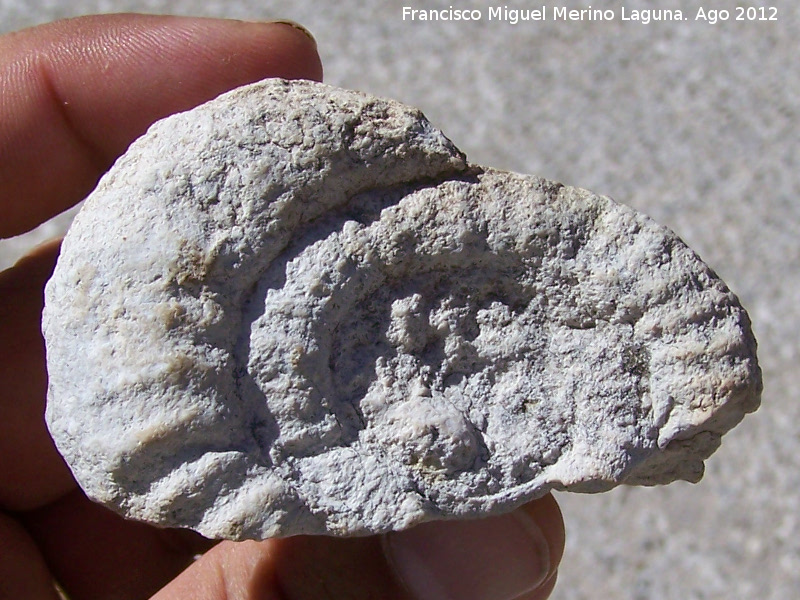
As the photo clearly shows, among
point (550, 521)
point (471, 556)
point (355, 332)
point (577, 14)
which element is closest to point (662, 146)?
point (577, 14)

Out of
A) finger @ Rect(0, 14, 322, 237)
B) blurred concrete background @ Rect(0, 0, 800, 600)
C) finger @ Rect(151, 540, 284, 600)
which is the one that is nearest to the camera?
finger @ Rect(151, 540, 284, 600)

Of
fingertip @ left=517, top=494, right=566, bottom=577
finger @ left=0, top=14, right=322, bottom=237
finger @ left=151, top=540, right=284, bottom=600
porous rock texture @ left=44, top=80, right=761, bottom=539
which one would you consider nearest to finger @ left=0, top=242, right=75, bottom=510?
finger @ left=0, top=14, right=322, bottom=237

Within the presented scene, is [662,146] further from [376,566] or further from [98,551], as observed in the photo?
[98,551]

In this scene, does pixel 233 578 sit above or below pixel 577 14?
below

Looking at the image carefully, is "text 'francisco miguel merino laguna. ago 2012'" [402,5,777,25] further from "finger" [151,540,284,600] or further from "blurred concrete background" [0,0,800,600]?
"finger" [151,540,284,600]

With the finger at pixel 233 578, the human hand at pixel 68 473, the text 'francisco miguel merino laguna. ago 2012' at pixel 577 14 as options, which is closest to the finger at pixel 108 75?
the human hand at pixel 68 473

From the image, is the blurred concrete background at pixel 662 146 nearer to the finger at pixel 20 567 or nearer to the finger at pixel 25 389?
the finger at pixel 25 389

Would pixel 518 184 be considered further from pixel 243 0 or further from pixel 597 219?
pixel 243 0
